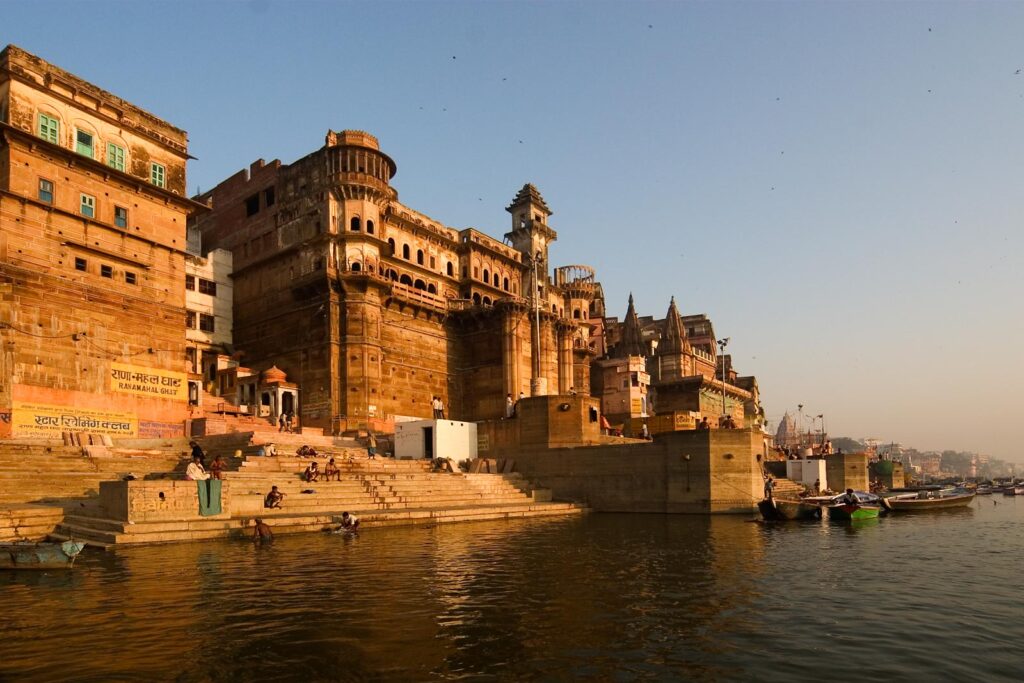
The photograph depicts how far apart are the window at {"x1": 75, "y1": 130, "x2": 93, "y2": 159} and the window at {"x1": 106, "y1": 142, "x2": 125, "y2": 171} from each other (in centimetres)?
86

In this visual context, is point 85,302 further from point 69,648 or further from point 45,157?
point 69,648

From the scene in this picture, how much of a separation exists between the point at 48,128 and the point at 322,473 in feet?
69.2

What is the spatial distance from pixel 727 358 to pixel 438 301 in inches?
2300

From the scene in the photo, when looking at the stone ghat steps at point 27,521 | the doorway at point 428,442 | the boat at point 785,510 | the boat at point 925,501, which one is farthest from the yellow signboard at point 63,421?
the boat at point 925,501

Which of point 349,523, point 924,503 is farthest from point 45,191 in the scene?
point 924,503

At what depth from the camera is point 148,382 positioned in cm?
3638

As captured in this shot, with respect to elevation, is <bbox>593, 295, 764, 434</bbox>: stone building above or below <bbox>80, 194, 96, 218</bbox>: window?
below

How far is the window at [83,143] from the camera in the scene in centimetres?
3491

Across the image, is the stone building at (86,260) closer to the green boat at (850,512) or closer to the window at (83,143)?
the window at (83,143)

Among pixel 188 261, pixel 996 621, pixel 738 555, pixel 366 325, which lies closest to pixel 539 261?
pixel 366 325

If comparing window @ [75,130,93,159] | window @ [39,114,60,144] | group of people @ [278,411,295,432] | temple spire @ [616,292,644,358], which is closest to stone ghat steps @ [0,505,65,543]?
group of people @ [278,411,295,432]

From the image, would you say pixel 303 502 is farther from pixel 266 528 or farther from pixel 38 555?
pixel 38 555

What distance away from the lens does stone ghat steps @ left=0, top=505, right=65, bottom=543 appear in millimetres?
19528

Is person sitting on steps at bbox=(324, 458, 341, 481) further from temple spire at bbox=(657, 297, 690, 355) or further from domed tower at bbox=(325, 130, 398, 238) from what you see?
temple spire at bbox=(657, 297, 690, 355)
